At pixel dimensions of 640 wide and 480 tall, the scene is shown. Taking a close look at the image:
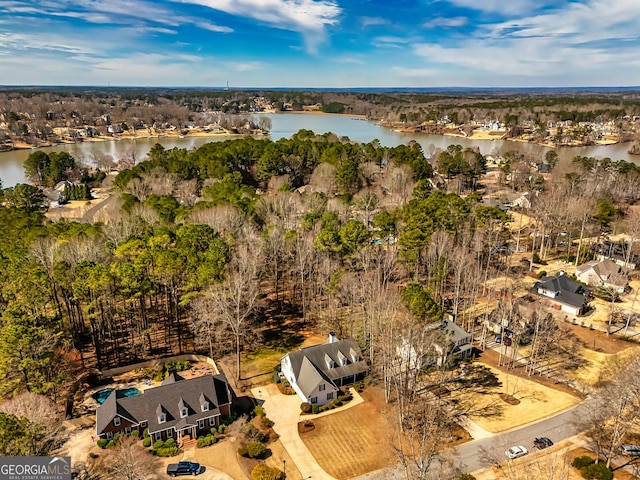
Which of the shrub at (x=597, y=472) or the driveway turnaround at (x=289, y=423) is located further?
the driveway turnaround at (x=289, y=423)

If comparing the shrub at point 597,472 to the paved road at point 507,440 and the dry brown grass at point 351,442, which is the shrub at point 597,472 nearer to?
the paved road at point 507,440

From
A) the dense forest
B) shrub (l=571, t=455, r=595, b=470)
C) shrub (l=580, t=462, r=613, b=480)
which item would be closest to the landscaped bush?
the dense forest

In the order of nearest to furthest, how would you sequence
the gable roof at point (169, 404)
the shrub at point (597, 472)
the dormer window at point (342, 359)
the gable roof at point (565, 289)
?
the shrub at point (597, 472) → the gable roof at point (169, 404) → the dormer window at point (342, 359) → the gable roof at point (565, 289)

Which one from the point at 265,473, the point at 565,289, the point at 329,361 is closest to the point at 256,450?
the point at 265,473

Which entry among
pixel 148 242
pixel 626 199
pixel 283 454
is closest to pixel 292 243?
pixel 148 242

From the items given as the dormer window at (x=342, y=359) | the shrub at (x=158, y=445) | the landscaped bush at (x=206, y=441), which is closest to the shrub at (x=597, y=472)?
the dormer window at (x=342, y=359)

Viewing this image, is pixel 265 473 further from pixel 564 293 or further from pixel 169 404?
pixel 564 293
